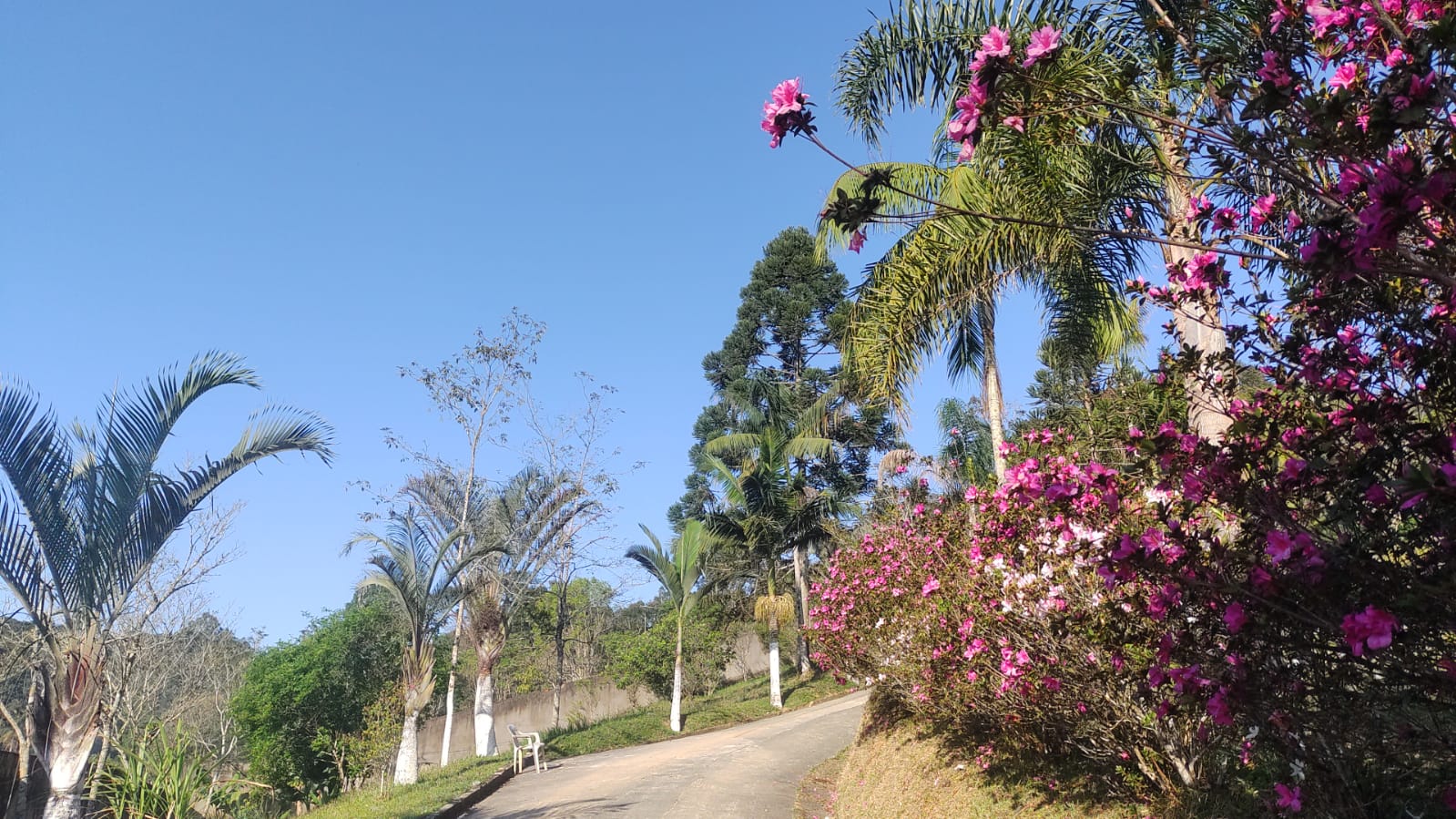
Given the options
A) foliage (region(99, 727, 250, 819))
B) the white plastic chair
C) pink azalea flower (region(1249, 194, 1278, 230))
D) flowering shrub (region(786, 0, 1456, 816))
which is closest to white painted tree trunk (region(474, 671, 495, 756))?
the white plastic chair

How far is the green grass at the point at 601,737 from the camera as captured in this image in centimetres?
950

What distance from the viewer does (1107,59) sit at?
6574 mm

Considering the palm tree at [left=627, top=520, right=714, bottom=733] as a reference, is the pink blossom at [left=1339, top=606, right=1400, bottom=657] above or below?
below

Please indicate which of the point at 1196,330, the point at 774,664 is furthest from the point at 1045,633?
the point at 774,664

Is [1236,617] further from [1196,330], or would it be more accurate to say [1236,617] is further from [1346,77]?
[1196,330]

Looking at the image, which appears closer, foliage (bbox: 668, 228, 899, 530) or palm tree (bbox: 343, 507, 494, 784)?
palm tree (bbox: 343, 507, 494, 784)

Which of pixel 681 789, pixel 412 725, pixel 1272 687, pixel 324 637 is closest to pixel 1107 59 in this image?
pixel 1272 687

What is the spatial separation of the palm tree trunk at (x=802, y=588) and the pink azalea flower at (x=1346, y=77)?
1980 centimetres

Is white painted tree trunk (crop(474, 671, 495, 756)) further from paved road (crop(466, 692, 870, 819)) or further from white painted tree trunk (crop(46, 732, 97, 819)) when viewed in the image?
white painted tree trunk (crop(46, 732, 97, 819))

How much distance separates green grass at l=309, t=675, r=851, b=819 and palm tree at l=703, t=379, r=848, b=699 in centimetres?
128

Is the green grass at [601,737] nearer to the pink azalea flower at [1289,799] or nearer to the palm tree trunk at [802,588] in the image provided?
the palm tree trunk at [802,588]

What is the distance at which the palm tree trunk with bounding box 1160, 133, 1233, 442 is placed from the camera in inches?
105

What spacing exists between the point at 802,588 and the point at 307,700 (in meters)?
12.4

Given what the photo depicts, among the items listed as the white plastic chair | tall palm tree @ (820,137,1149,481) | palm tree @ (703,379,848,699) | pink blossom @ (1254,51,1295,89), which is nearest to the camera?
pink blossom @ (1254,51,1295,89)
